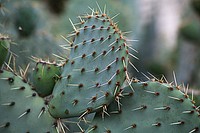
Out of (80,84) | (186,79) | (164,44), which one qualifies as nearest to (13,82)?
(80,84)

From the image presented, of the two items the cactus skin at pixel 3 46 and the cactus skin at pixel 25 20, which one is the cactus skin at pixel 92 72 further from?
the cactus skin at pixel 25 20

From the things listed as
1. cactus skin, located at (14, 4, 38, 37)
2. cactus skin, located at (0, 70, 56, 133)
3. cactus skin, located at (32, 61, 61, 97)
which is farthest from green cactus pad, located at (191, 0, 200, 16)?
cactus skin, located at (0, 70, 56, 133)

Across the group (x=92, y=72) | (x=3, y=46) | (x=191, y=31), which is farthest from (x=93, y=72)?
(x=191, y=31)

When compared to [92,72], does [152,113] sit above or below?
below

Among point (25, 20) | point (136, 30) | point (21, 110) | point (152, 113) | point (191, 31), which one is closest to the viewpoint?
point (152, 113)

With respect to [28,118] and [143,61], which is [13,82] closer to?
[28,118]

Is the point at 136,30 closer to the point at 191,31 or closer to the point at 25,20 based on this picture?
the point at 191,31

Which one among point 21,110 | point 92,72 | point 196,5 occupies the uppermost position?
point 92,72

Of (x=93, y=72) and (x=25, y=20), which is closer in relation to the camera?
(x=93, y=72)
